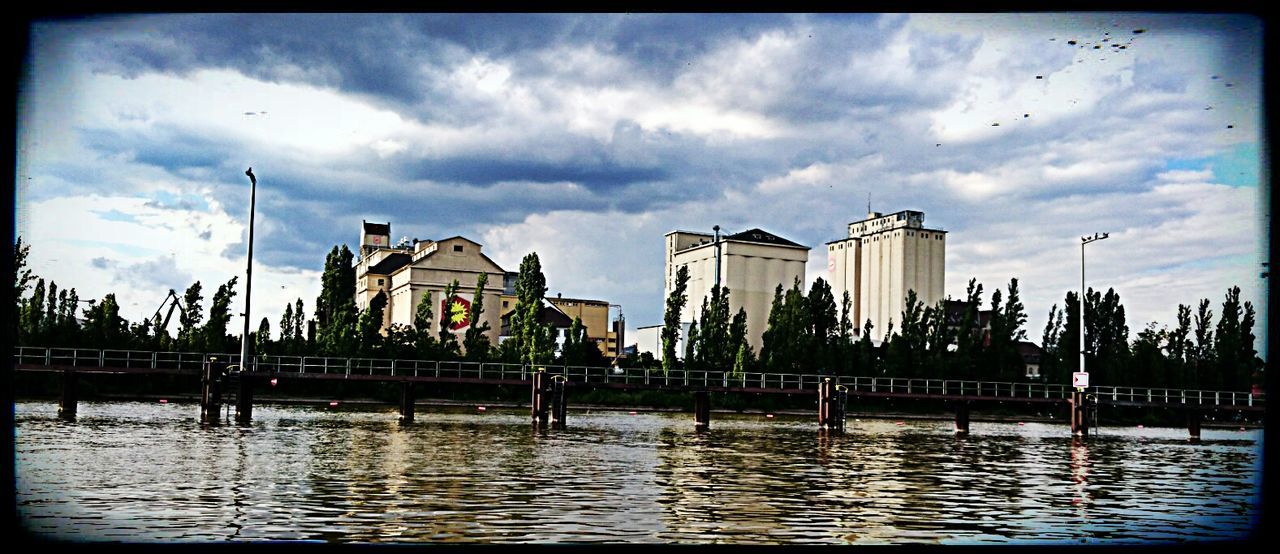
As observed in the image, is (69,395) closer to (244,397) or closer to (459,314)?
(244,397)

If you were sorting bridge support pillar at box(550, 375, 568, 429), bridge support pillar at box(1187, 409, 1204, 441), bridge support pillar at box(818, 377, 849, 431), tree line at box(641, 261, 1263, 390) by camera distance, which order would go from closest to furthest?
bridge support pillar at box(550, 375, 568, 429) < bridge support pillar at box(818, 377, 849, 431) < bridge support pillar at box(1187, 409, 1204, 441) < tree line at box(641, 261, 1263, 390)

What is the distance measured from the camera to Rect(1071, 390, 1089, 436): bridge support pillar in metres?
59.4

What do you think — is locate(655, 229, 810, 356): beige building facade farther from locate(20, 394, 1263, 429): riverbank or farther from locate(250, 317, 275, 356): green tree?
locate(250, 317, 275, 356): green tree

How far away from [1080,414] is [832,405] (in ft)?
43.9

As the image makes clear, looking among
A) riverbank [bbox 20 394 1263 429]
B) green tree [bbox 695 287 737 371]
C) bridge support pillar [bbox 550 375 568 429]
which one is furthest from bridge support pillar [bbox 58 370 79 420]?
green tree [bbox 695 287 737 371]

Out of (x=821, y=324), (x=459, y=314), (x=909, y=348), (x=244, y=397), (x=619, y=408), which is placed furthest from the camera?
(x=459, y=314)

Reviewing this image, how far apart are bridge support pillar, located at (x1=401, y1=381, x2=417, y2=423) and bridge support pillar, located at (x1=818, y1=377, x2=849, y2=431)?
825 inches

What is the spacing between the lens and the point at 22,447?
99.7ft

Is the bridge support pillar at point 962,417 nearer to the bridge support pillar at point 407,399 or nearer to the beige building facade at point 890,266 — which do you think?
the bridge support pillar at point 407,399

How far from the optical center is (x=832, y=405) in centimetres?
5884

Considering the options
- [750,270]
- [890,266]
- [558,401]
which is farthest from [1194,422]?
[890,266]

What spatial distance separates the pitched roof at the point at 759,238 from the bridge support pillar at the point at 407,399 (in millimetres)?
61935

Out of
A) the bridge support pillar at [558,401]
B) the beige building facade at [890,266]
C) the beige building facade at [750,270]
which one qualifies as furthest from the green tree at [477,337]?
the beige building facade at [890,266]

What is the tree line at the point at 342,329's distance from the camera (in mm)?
86750
